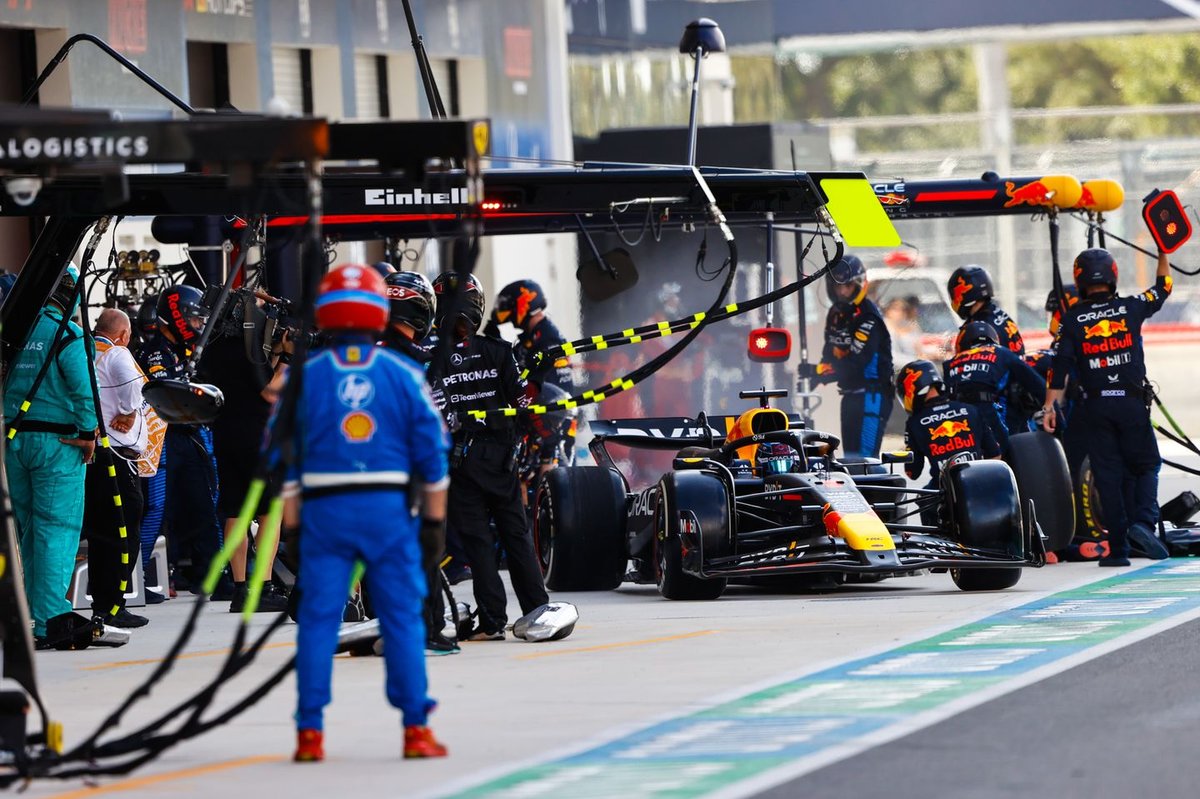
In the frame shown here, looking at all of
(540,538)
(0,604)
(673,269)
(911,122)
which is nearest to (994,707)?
(0,604)

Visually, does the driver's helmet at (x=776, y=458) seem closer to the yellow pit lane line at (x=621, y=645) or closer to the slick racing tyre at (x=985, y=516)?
the slick racing tyre at (x=985, y=516)

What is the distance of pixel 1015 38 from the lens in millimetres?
37875

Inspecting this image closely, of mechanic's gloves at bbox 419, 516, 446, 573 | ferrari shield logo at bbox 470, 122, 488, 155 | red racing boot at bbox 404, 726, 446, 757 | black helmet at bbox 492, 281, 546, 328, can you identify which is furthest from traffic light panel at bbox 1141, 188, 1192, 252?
red racing boot at bbox 404, 726, 446, 757

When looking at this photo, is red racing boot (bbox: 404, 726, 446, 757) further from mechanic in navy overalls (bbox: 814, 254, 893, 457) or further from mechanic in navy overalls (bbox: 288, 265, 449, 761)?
mechanic in navy overalls (bbox: 814, 254, 893, 457)

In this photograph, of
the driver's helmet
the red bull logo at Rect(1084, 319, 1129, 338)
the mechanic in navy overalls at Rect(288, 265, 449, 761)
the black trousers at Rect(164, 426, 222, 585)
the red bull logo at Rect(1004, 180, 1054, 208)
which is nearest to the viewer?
the mechanic in navy overalls at Rect(288, 265, 449, 761)

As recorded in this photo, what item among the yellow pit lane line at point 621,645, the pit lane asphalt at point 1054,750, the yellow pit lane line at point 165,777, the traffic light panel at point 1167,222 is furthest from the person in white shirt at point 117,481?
the traffic light panel at point 1167,222

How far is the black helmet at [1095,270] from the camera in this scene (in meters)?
15.3

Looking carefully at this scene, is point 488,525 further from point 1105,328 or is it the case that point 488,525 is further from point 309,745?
point 1105,328

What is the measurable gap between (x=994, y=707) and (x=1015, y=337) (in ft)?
26.4

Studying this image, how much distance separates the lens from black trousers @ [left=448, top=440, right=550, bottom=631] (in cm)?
1171

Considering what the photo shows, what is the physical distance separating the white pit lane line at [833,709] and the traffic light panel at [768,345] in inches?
133

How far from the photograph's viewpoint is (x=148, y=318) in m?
16.2

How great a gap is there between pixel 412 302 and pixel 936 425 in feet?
16.4

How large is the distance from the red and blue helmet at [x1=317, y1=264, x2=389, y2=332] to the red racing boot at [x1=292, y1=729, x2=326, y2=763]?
1.43 m
